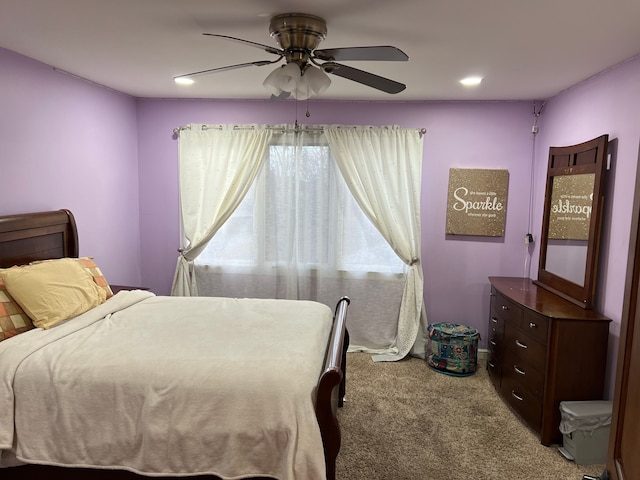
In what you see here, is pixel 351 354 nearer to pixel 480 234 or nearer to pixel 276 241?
pixel 276 241

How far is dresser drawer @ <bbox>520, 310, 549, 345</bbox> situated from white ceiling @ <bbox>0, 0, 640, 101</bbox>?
1.59 metres

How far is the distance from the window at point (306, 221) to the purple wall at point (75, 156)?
39.5 inches

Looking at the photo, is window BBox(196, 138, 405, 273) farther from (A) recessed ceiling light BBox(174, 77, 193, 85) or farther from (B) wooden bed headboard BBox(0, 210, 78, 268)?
(B) wooden bed headboard BBox(0, 210, 78, 268)


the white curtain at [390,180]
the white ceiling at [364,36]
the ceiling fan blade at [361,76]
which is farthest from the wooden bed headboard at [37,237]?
the white curtain at [390,180]

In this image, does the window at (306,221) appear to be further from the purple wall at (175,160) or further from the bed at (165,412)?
the bed at (165,412)

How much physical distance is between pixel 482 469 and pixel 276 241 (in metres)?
2.54

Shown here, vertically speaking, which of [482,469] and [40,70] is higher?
[40,70]

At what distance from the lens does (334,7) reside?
1.96m

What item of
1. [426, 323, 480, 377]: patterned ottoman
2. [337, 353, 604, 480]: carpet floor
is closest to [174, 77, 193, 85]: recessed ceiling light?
[337, 353, 604, 480]: carpet floor


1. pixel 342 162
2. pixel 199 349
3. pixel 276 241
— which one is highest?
pixel 342 162

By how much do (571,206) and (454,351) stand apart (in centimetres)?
147

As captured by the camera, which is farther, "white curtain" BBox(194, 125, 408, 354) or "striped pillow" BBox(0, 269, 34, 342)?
Answer: "white curtain" BBox(194, 125, 408, 354)

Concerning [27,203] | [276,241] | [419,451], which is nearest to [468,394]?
[419,451]

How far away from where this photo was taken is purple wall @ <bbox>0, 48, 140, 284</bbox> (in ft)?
9.34
